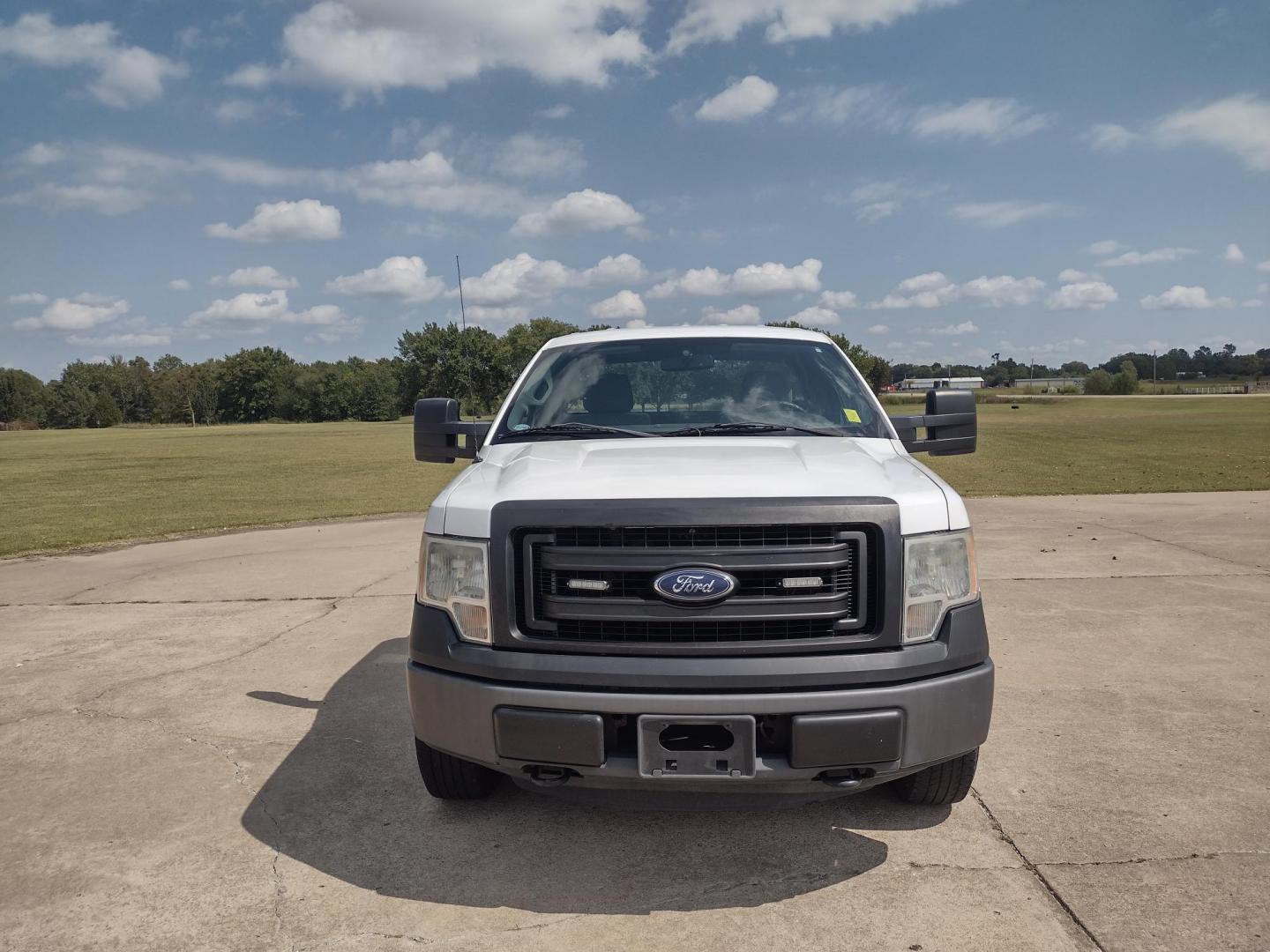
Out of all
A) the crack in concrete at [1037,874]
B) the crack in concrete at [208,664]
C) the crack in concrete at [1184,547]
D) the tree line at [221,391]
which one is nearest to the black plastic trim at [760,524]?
the crack in concrete at [1037,874]

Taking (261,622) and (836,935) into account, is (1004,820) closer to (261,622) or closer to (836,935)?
(836,935)

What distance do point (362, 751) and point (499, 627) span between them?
1689mm

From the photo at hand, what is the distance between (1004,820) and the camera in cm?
340

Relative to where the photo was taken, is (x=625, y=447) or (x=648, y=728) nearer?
(x=648, y=728)

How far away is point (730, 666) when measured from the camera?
279 centimetres

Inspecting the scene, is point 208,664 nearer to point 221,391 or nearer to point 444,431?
point 444,431

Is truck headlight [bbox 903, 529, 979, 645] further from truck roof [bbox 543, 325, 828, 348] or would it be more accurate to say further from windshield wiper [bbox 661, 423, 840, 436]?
truck roof [bbox 543, 325, 828, 348]

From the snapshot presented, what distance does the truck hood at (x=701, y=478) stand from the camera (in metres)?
2.94

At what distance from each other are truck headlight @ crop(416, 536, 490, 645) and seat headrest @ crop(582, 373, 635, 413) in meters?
1.44

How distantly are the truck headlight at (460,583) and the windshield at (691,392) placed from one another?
1100 millimetres

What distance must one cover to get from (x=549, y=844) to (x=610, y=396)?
2.06m

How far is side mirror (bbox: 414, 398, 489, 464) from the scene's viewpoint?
446 centimetres

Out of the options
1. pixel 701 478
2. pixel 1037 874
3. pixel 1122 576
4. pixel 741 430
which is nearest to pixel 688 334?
pixel 741 430

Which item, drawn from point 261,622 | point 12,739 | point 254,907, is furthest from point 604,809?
point 261,622
